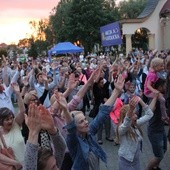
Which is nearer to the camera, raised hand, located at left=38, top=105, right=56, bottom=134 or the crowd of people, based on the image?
the crowd of people

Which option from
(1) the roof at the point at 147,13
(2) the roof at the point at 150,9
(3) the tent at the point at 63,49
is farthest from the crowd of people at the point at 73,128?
(2) the roof at the point at 150,9

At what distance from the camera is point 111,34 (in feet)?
58.6

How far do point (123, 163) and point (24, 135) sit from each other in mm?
1341

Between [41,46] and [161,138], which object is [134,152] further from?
[41,46]

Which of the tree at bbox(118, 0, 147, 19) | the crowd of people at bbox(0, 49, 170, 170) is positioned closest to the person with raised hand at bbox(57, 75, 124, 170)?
the crowd of people at bbox(0, 49, 170, 170)

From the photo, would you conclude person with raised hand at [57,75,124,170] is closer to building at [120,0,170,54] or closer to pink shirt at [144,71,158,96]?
pink shirt at [144,71,158,96]

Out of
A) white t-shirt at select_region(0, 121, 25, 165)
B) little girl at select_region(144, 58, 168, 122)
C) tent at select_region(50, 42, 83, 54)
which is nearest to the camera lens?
white t-shirt at select_region(0, 121, 25, 165)

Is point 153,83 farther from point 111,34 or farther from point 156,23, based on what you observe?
point 156,23

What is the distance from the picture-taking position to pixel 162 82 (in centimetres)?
663

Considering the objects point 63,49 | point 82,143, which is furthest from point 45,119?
point 63,49

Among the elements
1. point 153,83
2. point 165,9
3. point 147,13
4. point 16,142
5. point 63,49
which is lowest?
point 63,49

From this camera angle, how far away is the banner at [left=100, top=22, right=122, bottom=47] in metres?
17.3

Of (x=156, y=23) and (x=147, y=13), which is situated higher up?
(x=147, y=13)

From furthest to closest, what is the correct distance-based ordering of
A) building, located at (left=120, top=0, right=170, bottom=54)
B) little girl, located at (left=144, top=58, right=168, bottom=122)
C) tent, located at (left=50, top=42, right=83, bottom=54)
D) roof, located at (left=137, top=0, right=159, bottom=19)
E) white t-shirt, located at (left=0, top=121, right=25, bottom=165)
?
roof, located at (left=137, top=0, right=159, bottom=19) < building, located at (left=120, top=0, right=170, bottom=54) < tent, located at (left=50, top=42, right=83, bottom=54) < little girl, located at (left=144, top=58, right=168, bottom=122) < white t-shirt, located at (left=0, top=121, right=25, bottom=165)
